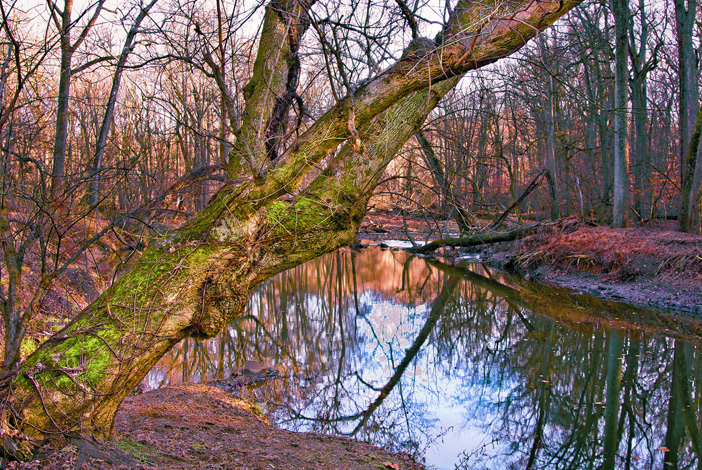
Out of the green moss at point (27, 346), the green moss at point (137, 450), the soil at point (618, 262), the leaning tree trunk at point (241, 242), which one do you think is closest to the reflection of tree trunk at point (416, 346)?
the soil at point (618, 262)

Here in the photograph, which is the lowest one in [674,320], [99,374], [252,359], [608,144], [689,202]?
[252,359]

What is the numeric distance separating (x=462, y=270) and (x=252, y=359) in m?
9.67

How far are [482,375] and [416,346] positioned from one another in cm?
156

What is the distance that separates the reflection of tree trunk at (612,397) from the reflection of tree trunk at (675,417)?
458mm

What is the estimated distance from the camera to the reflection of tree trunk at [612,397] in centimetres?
466

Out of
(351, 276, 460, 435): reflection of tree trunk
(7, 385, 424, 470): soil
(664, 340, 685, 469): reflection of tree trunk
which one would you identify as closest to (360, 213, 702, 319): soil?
(351, 276, 460, 435): reflection of tree trunk

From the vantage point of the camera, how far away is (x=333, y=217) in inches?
148

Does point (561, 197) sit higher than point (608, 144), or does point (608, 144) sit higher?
point (608, 144)

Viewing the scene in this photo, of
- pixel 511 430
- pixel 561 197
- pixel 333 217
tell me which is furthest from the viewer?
pixel 561 197

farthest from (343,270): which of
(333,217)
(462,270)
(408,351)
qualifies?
(333,217)

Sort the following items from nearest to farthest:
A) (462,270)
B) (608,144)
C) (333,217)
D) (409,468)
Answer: (333,217) → (409,468) → (462,270) → (608,144)

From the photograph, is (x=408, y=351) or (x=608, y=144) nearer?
(x=408, y=351)

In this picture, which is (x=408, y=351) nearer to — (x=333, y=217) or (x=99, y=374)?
(x=333, y=217)

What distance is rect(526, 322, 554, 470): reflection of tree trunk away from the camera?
4.82 metres
